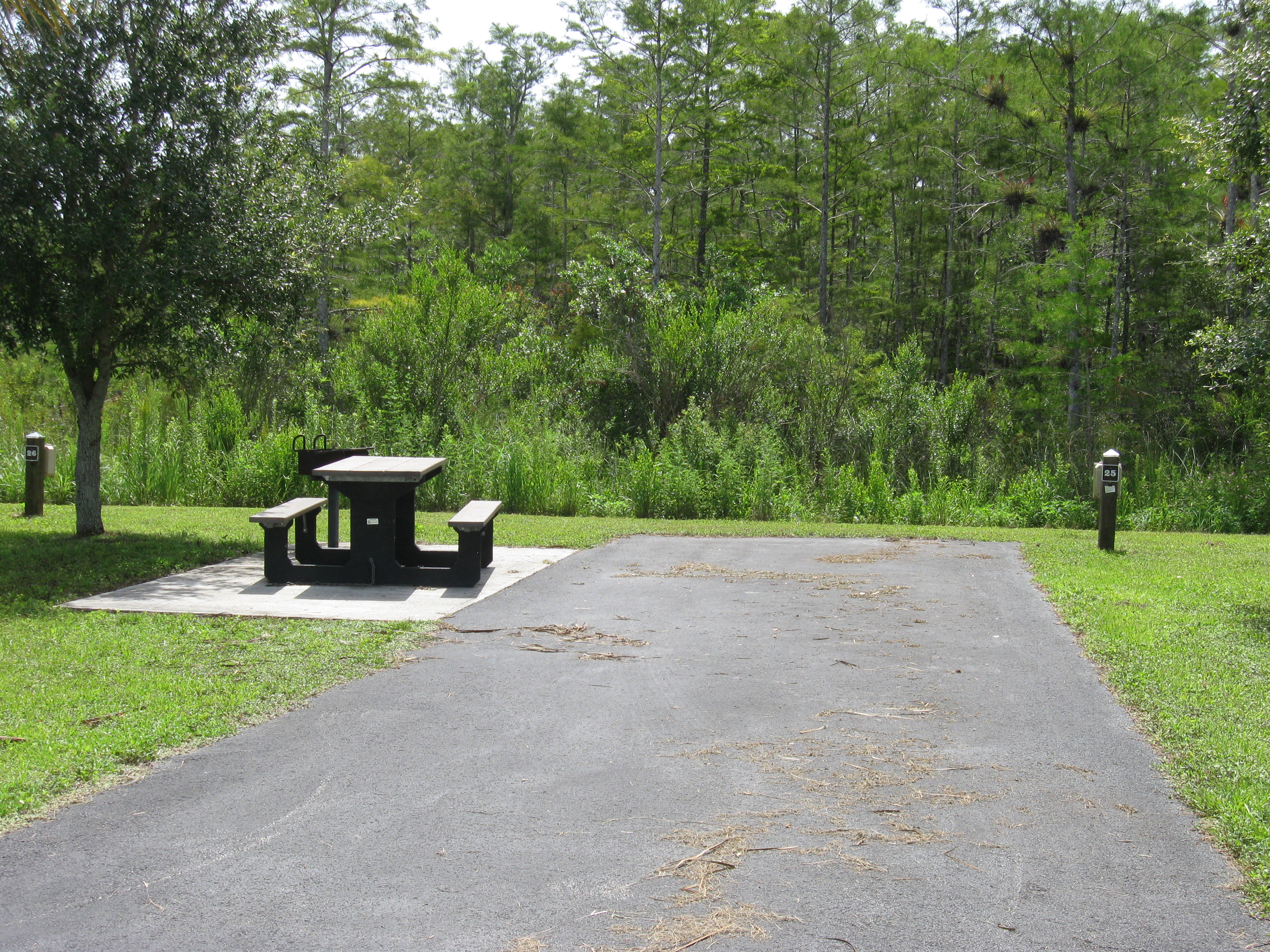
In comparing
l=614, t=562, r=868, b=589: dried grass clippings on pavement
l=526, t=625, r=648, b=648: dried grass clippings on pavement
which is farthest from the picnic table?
l=526, t=625, r=648, b=648: dried grass clippings on pavement

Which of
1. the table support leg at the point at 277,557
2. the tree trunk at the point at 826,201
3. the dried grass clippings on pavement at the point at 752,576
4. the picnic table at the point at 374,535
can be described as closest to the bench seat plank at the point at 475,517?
the picnic table at the point at 374,535

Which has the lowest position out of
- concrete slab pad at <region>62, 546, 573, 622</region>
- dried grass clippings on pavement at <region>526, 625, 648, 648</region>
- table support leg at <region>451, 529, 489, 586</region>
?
dried grass clippings on pavement at <region>526, 625, 648, 648</region>

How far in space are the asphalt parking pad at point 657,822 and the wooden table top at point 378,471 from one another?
86.9 inches

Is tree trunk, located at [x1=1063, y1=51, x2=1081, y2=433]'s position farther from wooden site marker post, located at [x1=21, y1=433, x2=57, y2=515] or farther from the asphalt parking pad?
wooden site marker post, located at [x1=21, y1=433, x2=57, y2=515]

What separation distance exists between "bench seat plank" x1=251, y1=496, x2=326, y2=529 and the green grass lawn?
121 cm

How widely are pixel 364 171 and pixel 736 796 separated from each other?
28.4 m

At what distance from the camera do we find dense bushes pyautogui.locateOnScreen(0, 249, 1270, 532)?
48.6ft

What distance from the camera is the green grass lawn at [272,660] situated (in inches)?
165

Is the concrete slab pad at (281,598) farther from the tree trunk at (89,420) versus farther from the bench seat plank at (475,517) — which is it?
the tree trunk at (89,420)

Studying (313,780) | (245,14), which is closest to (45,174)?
(245,14)

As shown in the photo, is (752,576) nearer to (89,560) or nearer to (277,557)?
(277,557)

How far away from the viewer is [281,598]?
7.96 metres

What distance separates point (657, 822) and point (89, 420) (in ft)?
30.1

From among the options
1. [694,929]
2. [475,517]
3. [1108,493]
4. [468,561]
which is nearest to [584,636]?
[468,561]
